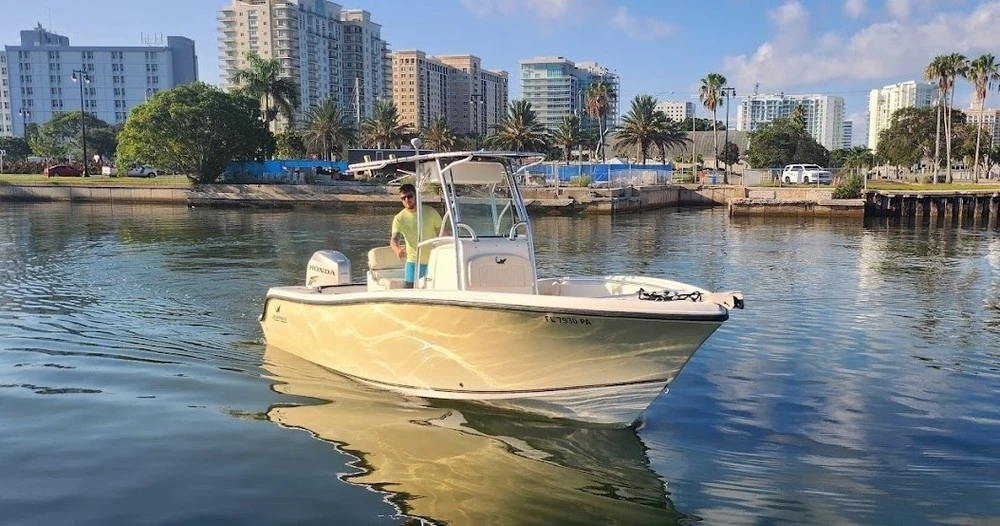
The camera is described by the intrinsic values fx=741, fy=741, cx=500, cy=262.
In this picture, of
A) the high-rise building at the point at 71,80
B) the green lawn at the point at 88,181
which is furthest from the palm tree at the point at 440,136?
the high-rise building at the point at 71,80

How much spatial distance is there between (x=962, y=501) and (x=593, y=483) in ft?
9.78

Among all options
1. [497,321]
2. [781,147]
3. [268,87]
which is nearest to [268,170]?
[268,87]

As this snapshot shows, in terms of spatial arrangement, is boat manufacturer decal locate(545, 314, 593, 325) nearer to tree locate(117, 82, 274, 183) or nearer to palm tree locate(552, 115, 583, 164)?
tree locate(117, 82, 274, 183)

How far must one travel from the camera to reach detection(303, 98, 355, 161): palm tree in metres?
84.8

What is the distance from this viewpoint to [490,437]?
741 centimetres

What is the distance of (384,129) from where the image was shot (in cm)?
8631

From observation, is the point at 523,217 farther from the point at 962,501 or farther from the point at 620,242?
the point at 620,242

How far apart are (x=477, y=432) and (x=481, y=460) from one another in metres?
0.68

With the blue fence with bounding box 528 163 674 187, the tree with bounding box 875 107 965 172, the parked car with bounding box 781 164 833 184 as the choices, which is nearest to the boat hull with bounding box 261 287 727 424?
the blue fence with bounding box 528 163 674 187

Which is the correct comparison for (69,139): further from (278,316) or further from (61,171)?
(278,316)

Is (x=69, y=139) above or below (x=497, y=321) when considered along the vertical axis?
above

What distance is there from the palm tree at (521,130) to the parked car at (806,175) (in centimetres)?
2787

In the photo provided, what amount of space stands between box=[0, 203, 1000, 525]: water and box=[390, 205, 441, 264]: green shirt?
5.57ft

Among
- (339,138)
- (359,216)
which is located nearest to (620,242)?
(359,216)
